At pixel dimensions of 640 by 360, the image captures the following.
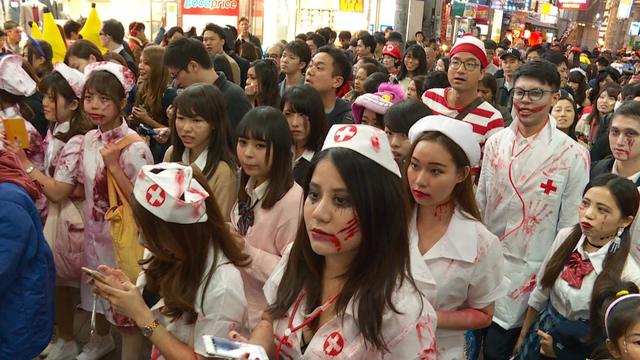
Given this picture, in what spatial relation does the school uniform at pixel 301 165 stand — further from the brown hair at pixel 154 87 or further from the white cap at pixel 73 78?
the brown hair at pixel 154 87

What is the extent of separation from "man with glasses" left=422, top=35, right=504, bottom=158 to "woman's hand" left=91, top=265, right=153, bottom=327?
258 cm

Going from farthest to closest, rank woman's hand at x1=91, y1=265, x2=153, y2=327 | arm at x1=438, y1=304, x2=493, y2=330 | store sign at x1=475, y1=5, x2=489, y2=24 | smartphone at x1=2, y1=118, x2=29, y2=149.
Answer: store sign at x1=475, y1=5, x2=489, y2=24
smartphone at x1=2, y1=118, x2=29, y2=149
arm at x1=438, y1=304, x2=493, y2=330
woman's hand at x1=91, y1=265, x2=153, y2=327

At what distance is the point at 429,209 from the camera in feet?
7.72

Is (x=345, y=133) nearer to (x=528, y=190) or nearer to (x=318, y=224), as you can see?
(x=318, y=224)

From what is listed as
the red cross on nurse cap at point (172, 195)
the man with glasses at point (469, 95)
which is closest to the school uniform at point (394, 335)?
the red cross on nurse cap at point (172, 195)

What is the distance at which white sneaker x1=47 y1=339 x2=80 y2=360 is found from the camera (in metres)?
3.61

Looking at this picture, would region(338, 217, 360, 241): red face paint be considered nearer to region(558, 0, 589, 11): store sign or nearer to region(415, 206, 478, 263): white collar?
region(415, 206, 478, 263): white collar

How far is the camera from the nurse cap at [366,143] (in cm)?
159

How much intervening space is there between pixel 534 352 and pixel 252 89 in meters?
3.37

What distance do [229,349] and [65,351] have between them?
8.60ft

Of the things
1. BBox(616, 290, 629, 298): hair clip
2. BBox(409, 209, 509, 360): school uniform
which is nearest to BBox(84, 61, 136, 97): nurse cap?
BBox(409, 209, 509, 360): school uniform

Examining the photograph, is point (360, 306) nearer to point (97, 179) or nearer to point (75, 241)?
point (97, 179)

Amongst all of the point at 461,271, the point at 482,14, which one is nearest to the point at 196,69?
the point at 461,271

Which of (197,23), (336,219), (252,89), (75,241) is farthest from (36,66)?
(197,23)
